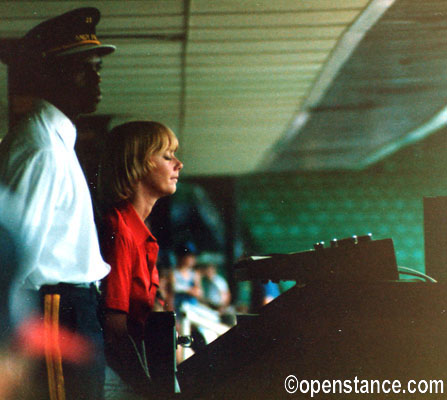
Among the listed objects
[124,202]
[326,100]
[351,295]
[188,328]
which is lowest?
[188,328]

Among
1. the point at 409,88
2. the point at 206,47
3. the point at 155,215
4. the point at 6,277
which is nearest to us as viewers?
the point at 6,277

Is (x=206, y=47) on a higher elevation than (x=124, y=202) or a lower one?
higher

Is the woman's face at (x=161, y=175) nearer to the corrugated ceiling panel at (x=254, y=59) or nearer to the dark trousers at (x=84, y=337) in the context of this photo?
the dark trousers at (x=84, y=337)

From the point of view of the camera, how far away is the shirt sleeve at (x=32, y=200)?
1070 mm

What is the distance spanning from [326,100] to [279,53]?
1411 millimetres

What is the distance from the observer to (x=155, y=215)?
5.85 ft

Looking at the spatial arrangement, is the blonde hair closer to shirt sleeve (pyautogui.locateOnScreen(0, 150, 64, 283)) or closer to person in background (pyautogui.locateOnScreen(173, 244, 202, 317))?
shirt sleeve (pyautogui.locateOnScreen(0, 150, 64, 283))

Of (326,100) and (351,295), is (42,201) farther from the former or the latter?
(326,100)

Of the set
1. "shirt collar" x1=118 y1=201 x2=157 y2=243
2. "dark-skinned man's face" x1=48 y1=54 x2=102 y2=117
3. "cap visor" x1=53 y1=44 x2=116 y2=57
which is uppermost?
"cap visor" x1=53 y1=44 x2=116 y2=57

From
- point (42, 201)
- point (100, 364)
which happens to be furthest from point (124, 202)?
point (100, 364)

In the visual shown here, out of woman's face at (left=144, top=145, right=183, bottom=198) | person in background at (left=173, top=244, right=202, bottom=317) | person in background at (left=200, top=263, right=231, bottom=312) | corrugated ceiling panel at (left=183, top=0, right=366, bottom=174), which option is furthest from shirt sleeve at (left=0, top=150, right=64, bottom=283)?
person in background at (left=200, top=263, right=231, bottom=312)

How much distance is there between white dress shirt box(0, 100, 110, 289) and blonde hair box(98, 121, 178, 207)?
0.13m

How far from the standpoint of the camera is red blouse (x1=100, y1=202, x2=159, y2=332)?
1173 mm

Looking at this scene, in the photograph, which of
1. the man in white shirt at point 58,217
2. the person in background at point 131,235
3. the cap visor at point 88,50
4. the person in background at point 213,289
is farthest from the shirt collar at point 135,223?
the person in background at point 213,289
